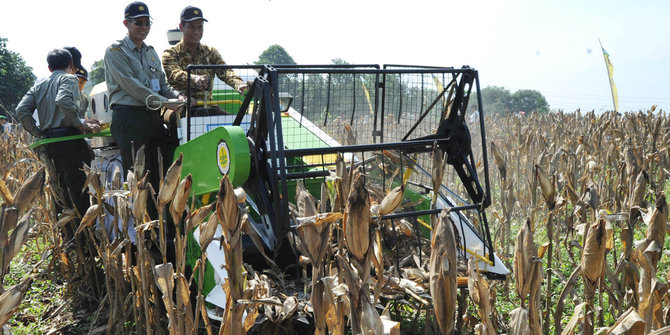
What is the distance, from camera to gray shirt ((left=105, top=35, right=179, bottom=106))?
13.3ft

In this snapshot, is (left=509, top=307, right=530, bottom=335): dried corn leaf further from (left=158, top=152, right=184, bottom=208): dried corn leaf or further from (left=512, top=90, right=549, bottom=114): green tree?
(left=512, top=90, right=549, bottom=114): green tree

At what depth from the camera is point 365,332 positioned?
121 centimetres

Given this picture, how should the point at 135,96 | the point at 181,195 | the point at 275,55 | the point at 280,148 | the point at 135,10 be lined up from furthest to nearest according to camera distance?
1. the point at 275,55
2. the point at 135,10
3. the point at 135,96
4. the point at 280,148
5. the point at 181,195

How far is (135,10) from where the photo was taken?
14.0 feet

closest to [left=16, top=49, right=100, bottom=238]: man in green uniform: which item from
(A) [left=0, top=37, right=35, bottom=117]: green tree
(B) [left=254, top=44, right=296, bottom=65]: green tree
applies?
(A) [left=0, top=37, right=35, bottom=117]: green tree

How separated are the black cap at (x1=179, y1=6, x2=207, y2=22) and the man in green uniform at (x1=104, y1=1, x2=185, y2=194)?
0.26 metres

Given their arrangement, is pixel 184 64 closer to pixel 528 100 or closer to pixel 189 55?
pixel 189 55

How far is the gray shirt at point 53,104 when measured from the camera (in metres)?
4.28

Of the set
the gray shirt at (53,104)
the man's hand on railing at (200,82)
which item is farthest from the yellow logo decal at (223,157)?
the gray shirt at (53,104)

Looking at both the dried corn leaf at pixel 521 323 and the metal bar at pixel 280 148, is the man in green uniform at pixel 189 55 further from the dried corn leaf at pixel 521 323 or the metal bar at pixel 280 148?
the dried corn leaf at pixel 521 323

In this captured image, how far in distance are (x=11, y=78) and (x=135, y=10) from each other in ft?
102

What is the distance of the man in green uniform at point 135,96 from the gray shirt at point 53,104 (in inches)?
12.9

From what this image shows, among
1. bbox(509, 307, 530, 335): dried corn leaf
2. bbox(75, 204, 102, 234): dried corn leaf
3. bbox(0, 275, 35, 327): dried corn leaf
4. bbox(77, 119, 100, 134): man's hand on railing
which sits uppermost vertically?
bbox(77, 119, 100, 134): man's hand on railing

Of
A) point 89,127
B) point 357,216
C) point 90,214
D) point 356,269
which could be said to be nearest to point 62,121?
point 89,127
